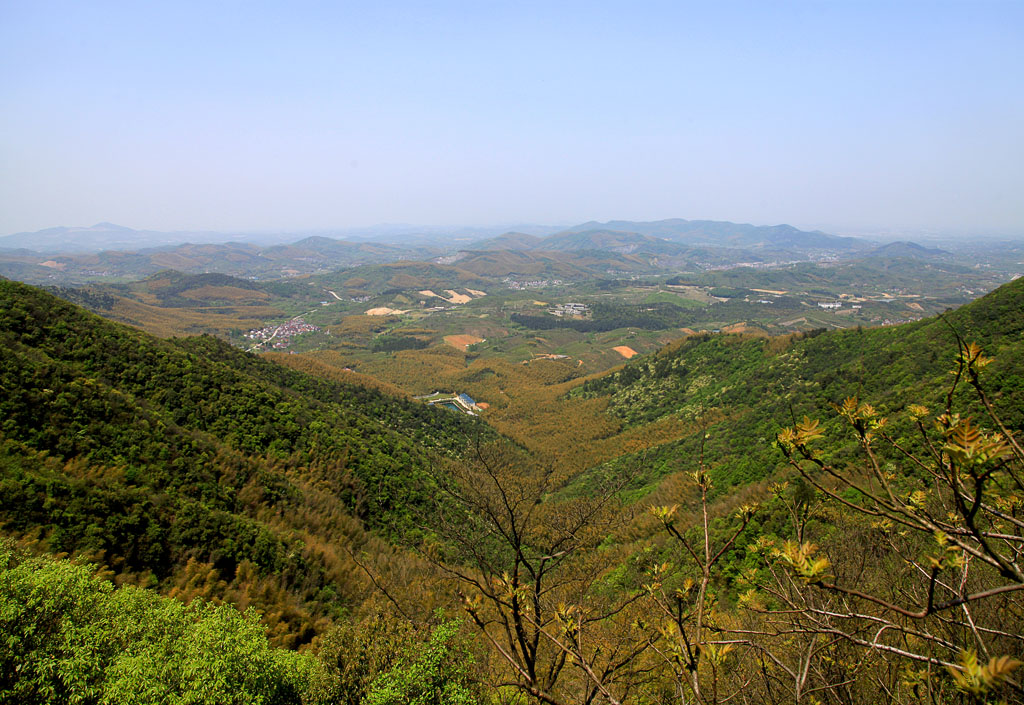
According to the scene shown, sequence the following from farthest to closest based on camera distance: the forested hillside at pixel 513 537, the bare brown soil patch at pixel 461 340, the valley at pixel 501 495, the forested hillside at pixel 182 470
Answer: the bare brown soil patch at pixel 461 340
the forested hillside at pixel 182 470
the valley at pixel 501 495
the forested hillside at pixel 513 537

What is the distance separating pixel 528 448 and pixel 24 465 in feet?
125

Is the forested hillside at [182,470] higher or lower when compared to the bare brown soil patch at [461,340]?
higher

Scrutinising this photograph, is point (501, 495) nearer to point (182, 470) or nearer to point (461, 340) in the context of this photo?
point (182, 470)

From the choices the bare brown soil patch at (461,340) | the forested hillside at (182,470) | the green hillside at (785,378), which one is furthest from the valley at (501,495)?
the bare brown soil patch at (461,340)

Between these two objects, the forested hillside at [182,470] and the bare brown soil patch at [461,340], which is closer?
the forested hillside at [182,470]

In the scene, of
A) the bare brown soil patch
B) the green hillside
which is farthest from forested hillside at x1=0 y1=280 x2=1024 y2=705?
the bare brown soil patch

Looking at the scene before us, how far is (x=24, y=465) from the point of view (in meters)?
11.9

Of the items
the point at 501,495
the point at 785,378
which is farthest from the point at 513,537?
the point at 785,378

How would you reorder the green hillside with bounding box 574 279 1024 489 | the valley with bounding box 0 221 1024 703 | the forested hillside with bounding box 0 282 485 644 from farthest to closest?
the green hillside with bounding box 574 279 1024 489
the forested hillside with bounding box 0 282 485 644
the valley with bounding box 0 221 1024 703

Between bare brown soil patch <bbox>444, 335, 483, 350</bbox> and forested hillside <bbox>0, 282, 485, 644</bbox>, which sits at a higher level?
forested hillside <bbox>0, 282, 485, 644</bbox>

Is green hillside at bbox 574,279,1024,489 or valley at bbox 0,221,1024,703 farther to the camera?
green hillside at bbox 574,279,1024,489

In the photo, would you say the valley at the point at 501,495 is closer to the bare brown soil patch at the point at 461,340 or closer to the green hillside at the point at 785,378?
the green hillside at the point at 785,378

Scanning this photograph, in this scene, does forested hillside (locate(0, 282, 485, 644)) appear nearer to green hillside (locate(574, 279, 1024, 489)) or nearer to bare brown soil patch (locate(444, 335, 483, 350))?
green hillside (locate(574, 279, 1024, 489))

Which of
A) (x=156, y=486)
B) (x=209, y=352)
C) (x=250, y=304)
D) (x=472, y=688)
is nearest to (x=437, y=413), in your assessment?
(x=209, y=352)
